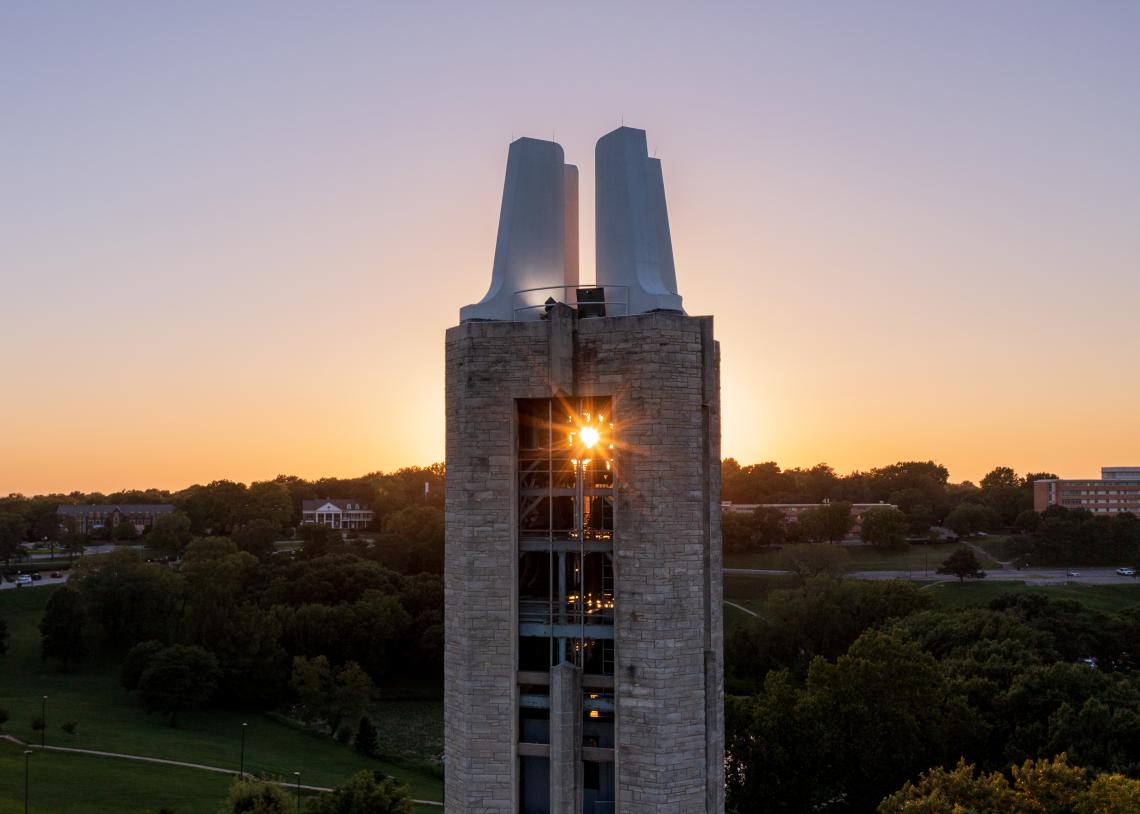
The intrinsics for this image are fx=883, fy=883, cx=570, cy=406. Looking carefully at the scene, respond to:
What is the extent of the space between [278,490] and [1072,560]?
4208 inches

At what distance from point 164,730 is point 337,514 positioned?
9492cm

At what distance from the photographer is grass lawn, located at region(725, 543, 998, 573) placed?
98875mm

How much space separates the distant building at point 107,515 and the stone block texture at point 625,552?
380 feet

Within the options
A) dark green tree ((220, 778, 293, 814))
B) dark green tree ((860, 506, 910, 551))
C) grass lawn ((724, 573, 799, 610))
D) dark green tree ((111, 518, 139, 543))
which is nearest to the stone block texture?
dark green tree ((220, 778, 293, 814))

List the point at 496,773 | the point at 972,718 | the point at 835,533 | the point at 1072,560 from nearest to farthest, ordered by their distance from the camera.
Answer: the point at 496,773 < the point at 972,718 < the point at 1072,560 < the point at 835,533

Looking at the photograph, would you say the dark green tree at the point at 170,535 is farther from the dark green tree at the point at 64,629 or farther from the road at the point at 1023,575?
the road at the point at 1023,575

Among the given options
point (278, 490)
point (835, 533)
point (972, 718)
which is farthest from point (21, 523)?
point (972, 718)

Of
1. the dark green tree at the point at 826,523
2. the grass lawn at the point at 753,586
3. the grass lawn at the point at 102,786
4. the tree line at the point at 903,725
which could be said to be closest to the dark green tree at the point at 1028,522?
the dark green tree at the point at 826,523

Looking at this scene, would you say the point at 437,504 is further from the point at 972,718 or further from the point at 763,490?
the point at 972,718

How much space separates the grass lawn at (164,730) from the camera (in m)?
48.9

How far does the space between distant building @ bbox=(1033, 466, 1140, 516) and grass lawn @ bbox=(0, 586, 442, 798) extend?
102 m

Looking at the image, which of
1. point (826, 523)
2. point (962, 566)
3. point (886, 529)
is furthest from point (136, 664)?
point (886, 529)

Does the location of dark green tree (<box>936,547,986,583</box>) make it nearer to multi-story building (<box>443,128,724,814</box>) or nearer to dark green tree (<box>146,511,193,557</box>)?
multi-story building (<box>443,128,724,814</box>)

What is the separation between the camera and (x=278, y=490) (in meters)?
136
